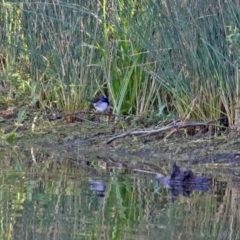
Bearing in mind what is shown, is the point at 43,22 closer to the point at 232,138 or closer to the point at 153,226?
the point at 232,138

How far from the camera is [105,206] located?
497cm

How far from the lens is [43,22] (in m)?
9.26

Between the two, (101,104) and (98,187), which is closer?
(98,187)

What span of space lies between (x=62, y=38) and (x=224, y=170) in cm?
289

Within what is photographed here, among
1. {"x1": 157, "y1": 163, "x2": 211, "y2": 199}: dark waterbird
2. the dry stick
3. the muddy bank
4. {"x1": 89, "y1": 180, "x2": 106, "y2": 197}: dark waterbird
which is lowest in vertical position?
the muddy bank

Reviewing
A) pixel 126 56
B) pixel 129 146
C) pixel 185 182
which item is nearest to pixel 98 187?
pixel 185 182

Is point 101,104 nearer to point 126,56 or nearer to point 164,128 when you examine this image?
point 126,56

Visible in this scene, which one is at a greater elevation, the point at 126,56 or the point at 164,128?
the point at 126,56

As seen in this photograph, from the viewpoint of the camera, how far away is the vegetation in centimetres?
754

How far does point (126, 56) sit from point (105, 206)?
3.70 m

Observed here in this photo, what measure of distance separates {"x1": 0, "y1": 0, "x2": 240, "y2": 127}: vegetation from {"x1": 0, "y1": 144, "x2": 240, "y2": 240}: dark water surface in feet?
4.05

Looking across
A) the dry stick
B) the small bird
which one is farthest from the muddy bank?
the small bird

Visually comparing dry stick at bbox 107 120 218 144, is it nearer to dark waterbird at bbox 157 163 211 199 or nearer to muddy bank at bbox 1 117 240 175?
muddy bank at bbox 1 117 240 175

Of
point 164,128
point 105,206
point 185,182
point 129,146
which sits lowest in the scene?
point 129,146
